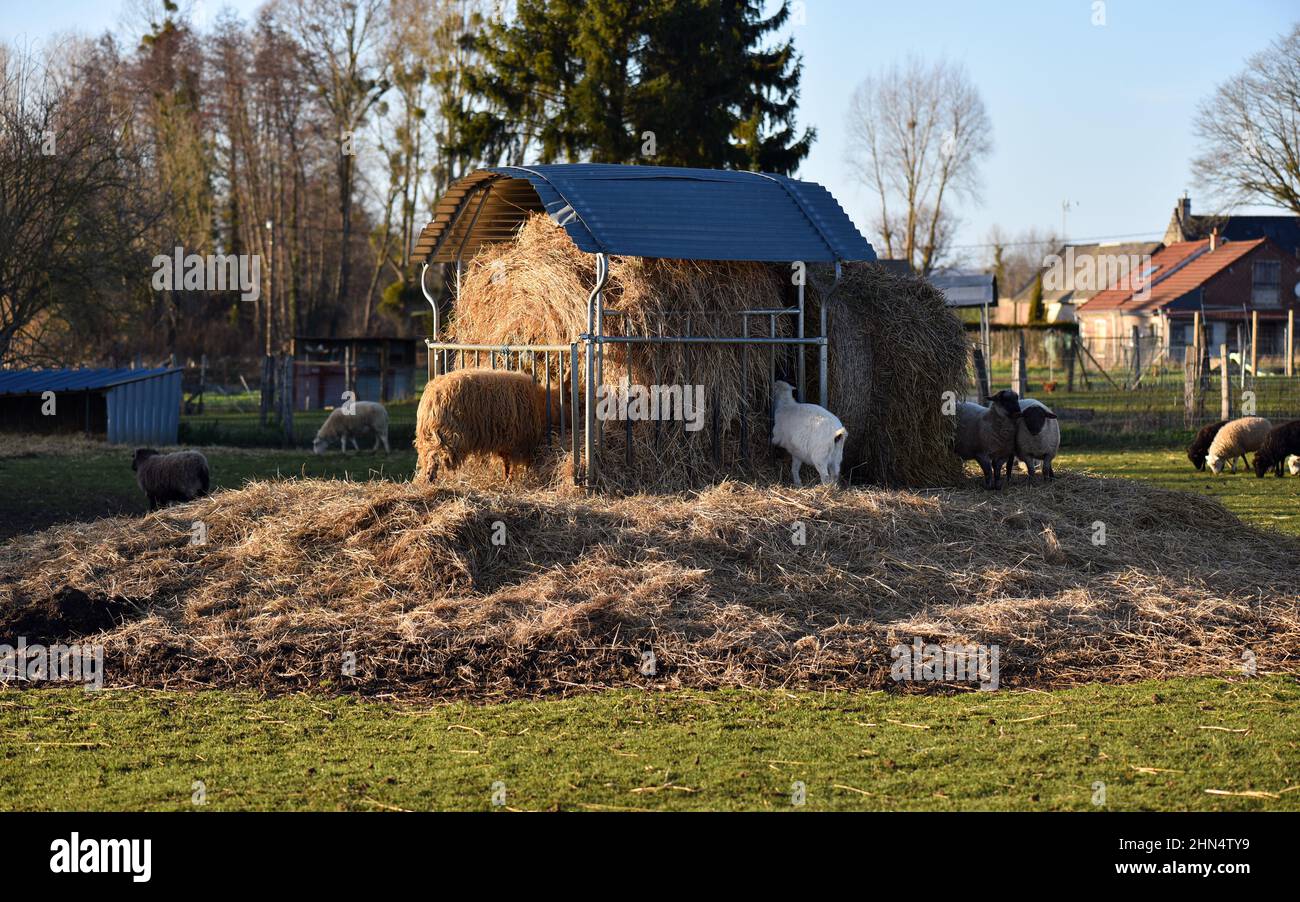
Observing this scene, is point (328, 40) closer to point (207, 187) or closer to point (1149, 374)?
point (207, 187)

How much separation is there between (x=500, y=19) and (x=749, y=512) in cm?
2935

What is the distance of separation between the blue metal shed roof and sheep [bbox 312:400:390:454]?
4.26m

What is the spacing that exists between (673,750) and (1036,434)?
958 centimetres

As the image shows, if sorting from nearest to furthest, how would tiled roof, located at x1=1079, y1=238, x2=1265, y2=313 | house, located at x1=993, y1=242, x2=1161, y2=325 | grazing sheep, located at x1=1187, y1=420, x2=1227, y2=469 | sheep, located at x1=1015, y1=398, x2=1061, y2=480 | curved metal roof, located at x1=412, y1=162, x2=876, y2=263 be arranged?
curved metal roof, located at x1=412, y1=162, x2=876, y2=263
sheep, located at x1=1015, y1=398, x2=1061, y2=480
grazing sheep, located at x1=1187, y1=420, x2=1227, y2=469
tiled roof, located at x1=1079, y1=238, x2=1265, y2=313
house, located at x1=993, y1=242, x2=1161, y2=325

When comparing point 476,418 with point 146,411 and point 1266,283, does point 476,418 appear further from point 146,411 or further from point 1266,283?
point 1266,283

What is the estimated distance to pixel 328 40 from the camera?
46.1m

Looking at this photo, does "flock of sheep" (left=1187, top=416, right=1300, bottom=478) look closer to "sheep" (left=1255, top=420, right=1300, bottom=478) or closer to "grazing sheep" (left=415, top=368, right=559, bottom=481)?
"sheep" (left=1255, top=420, right=1300, bottom=478)

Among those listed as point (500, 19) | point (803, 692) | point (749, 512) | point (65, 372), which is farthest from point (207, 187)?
point (803, 692)

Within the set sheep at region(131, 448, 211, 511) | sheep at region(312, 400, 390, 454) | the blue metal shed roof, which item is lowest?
sheep at region(131, 448, 211, 511)

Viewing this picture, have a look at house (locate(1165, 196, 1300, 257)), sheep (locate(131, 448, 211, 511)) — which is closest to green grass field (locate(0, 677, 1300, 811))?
sheep (locate(131, 448, 211, 511))

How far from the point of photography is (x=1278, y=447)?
65.6 ft

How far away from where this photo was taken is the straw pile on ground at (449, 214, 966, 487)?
13586 mm

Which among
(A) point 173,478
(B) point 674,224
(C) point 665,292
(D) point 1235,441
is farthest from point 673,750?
(D) point 1235,441

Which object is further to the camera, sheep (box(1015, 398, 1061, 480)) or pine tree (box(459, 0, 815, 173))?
pine tree (box(459, 0, 815, 173))
